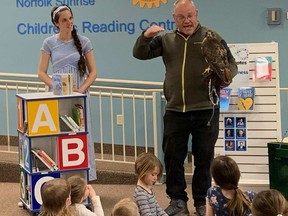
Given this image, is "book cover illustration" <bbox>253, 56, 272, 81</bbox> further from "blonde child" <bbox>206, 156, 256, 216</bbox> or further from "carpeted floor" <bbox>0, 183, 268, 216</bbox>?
"blonde child" <bbox>206, 156, 256, 216</bbox>

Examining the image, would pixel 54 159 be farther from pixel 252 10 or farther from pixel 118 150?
pixel 252 10

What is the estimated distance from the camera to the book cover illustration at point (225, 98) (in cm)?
522

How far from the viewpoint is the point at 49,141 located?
494 cm

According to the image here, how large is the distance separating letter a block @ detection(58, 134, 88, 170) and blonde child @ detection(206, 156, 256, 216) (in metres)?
1.43

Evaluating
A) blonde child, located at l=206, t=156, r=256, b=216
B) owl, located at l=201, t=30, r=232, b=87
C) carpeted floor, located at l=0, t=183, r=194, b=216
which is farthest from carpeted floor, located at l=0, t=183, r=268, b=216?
blonde child, located at l=206, t=156, r=256, b=216

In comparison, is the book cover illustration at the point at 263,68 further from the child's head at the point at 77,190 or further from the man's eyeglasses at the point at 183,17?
the child's head at the point at 77,190

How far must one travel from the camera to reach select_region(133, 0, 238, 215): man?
4.61m

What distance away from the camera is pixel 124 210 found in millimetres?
3043

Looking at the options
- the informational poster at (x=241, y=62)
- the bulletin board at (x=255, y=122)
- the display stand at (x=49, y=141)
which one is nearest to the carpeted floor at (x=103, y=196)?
the display stand at (x=49, y=141)

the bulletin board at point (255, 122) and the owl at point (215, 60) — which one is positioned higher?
the owl at point (215, 60)

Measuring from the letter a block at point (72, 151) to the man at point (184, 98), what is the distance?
651 mm

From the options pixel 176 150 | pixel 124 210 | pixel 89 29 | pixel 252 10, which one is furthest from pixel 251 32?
pixel 124 210

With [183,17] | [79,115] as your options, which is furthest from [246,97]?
[79,115]

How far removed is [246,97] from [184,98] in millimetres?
817
